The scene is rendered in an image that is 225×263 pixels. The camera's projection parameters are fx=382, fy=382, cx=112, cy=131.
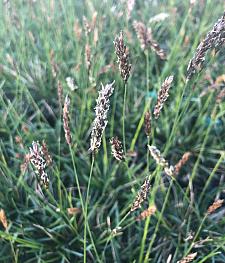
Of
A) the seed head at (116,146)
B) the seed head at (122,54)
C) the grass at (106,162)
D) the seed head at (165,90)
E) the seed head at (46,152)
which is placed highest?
the seed head at (122,54)

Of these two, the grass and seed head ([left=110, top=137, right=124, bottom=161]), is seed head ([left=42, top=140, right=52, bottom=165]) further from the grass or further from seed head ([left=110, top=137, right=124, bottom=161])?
seed head ([left=110, top=137, right=124, bottom=161])

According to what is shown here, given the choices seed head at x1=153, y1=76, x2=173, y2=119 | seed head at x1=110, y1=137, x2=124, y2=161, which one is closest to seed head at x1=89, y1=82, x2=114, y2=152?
seed head at x1=110, y1=137, x2=124, y2=161

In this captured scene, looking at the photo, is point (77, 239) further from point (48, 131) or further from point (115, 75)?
point (115, 75)

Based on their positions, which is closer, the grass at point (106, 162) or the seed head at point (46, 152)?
the seed head at point (46, 152)

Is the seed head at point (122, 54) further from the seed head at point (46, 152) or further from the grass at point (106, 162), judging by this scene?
the seed head at point (46, 152)

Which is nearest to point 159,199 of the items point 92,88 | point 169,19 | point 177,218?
point 177,218

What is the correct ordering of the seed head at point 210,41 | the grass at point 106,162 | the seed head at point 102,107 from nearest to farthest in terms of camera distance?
the seed head at point 102,107
the seed head at point 210,41
the grass at point 106,162

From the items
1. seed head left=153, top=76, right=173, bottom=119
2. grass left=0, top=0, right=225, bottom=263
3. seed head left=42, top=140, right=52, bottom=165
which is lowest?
grass left=0, top=0, right=225, bottom=263

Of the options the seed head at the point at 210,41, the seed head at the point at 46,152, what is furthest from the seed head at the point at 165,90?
the seed head at the point at 46,152

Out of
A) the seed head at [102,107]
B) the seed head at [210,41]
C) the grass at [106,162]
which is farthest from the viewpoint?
the grass at [106,162]
